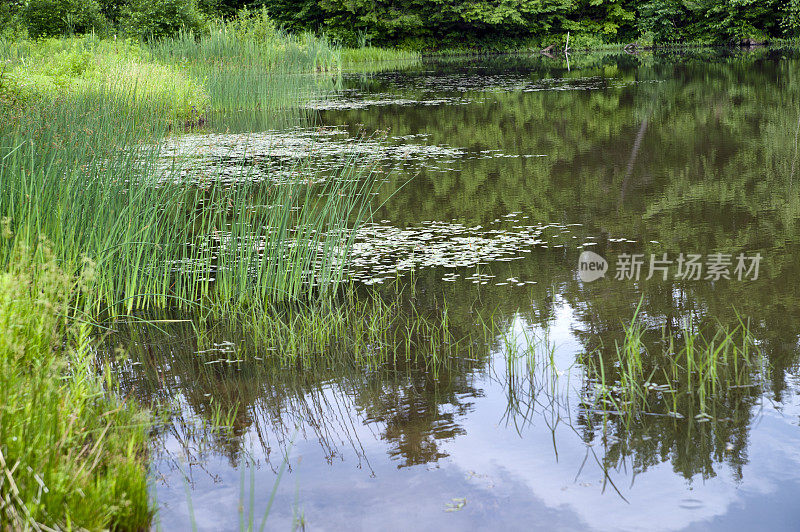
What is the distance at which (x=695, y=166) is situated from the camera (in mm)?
7113

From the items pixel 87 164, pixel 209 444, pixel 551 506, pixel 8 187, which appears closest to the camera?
pixel 551 506

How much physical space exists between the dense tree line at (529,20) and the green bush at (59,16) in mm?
5989

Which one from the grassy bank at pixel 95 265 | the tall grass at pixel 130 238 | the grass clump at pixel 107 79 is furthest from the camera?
the grass clump at pixel 107 79

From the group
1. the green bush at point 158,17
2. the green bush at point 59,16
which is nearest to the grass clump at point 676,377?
the green bush at point 158,17

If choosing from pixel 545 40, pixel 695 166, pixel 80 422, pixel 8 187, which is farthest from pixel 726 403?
pixel 545 40

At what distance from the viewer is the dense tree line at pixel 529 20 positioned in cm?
2538

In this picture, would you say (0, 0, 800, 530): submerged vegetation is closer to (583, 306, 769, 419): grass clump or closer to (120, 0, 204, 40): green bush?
(583, 306, 769, 419): grass clump

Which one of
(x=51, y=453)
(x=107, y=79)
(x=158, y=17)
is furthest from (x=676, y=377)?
(x=158, y=17)

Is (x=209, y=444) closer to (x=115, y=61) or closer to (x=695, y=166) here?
(x=695, y=166)

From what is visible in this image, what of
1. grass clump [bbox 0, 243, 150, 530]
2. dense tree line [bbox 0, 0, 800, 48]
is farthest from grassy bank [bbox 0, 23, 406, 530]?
dense tree line [bbox 0, 0, 800, 48]

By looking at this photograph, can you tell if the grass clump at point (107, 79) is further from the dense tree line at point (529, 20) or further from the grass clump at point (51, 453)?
the dense tree line at point (529, 20)

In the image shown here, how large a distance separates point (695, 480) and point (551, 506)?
0.45 metres

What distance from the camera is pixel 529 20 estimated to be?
29.7m

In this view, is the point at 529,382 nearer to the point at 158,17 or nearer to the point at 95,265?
the point at 95,265
